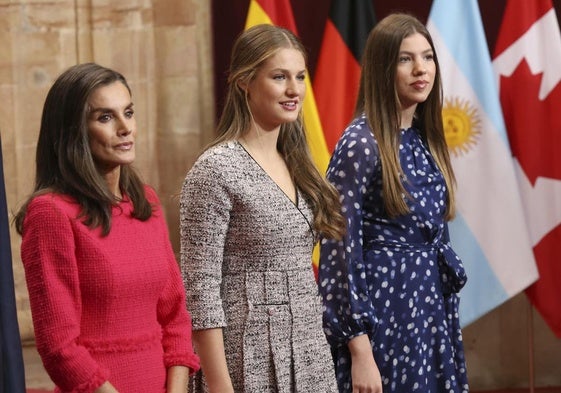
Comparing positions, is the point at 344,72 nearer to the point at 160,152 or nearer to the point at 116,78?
the point at 160,152

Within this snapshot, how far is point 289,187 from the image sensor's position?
3.32 m

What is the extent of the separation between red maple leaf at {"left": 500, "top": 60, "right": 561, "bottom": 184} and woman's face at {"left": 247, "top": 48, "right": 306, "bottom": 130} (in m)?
2.93

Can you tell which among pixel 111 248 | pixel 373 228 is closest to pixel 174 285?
pixel 111 248

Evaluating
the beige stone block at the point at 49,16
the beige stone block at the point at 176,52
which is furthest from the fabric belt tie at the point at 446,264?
the beige stone block at the point at 49,16

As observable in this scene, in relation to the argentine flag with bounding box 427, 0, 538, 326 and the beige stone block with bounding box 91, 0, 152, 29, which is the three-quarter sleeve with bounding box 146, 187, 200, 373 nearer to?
the argentine flag with bounding box 427, 0, 538, 326

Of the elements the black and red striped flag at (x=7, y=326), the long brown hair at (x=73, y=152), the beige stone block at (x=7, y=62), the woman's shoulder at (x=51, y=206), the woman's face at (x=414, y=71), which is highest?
the beige stone block at (x=7, y=62)

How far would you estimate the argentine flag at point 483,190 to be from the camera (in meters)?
5.96

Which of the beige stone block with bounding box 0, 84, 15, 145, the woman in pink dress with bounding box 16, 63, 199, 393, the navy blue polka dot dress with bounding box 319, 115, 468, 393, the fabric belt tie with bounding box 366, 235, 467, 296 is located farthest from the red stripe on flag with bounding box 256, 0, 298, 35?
the woman in pink dress with bounding box 16, 63, 199, 393

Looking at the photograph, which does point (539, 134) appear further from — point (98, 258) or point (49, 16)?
point (98, 258)

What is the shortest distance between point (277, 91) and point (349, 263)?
26.2 inches

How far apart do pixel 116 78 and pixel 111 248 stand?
448 mm

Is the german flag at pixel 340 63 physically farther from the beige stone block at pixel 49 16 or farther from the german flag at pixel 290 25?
the beige stone block at pixel 49 16

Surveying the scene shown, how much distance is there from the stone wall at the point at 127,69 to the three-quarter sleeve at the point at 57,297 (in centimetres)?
373

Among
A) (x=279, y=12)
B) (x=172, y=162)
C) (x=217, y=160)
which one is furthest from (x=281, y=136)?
(x=172, y=162)
